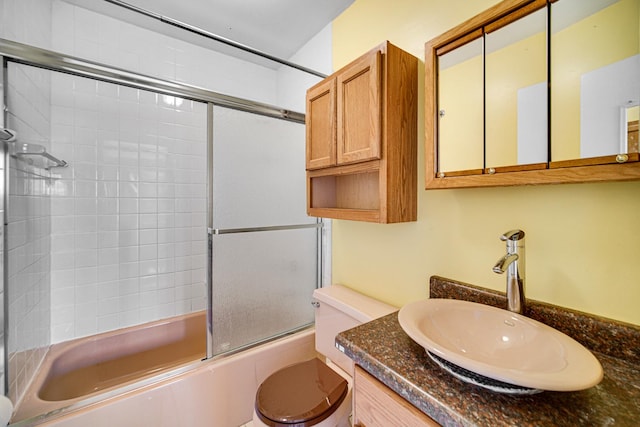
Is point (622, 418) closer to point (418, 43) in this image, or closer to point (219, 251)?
point (418, 43)

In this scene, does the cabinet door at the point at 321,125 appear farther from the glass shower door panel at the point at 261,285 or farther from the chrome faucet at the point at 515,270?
the chrome faucet at the point at 515,270

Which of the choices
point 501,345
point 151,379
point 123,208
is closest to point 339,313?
point 501,345

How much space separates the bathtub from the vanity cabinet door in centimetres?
98

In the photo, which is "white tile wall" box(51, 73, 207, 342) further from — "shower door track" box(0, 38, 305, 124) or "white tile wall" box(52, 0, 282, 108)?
"shower door track" box(0, 38, 305, 124)

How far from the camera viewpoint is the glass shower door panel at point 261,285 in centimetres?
145

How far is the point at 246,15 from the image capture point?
172cm

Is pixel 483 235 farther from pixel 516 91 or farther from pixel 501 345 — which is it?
pixel 516 91

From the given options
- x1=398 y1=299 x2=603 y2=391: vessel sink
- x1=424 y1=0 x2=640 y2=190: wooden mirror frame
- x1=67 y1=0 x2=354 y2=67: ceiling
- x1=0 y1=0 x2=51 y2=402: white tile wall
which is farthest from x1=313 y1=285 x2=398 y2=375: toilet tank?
x1=67 y1=0 x2=354 y2=67: ceiling

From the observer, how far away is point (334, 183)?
161 centimetres

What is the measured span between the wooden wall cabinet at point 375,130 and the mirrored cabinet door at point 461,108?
0.16 meters

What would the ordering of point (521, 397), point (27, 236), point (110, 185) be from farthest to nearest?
point (110, 185), point (27, 236), point (521, 397)

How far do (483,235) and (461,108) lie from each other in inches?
18.9

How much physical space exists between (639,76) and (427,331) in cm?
84

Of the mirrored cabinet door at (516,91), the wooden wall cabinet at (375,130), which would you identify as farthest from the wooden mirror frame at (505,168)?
the wooden wall cabinet at (375,130)
